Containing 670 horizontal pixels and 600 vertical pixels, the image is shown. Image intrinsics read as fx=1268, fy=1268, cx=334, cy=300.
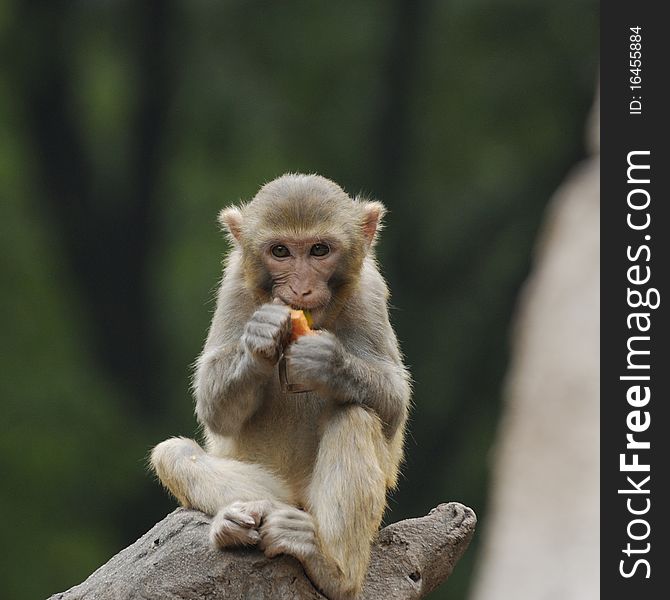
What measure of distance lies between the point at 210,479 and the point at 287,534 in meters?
0.57

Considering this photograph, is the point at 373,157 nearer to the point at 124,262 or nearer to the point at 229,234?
the point at 124,262

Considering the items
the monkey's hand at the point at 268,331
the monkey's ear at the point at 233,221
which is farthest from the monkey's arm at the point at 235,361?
the monkey's ear at the point at 233,221

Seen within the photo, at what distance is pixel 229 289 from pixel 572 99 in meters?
13.9

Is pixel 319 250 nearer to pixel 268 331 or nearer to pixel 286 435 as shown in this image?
pixel 268 331

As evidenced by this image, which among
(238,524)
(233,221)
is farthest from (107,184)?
(238,524)

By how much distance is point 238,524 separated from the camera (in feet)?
20.6

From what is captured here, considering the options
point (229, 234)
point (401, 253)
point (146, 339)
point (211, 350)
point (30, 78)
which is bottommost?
point (211, 350)

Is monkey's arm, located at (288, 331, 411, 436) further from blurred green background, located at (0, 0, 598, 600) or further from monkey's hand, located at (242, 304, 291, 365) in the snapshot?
blurred green background, located at (0, 0, 598, 600)

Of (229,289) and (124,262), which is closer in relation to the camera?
(229,289)

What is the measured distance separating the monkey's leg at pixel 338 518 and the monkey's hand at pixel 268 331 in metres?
0.54

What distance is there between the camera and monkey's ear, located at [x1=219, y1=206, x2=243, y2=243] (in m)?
6.92

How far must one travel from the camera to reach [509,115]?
19.5m

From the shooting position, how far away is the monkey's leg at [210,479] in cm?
660

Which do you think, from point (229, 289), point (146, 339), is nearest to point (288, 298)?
point (229, 289)
